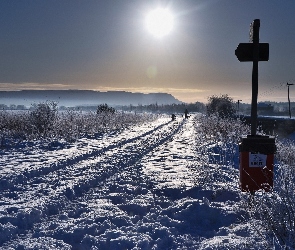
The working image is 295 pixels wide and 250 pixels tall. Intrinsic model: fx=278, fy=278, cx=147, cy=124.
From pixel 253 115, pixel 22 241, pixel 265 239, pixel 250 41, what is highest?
pixel 250 41

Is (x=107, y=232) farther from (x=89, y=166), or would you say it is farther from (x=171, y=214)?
(x=89, y=166)

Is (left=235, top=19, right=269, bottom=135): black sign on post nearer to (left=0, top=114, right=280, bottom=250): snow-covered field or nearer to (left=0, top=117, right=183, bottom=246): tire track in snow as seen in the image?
(left=0, top=114, right=280, bottom=250): snow-covered field

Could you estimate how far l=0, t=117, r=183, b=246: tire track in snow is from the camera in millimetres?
4461

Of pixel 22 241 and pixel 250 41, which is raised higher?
pixel 250 41

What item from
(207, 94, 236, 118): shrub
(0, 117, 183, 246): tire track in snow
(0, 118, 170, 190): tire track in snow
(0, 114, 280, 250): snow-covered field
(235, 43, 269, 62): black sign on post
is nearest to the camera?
(0, 114, 280, 250): snow-covered field

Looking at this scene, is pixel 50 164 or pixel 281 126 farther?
pixel 281 126

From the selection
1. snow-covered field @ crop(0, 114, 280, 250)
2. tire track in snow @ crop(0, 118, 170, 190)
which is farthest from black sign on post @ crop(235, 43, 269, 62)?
tire track in snow @ crop(0, 118, 170, 190)

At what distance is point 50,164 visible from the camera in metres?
8.39

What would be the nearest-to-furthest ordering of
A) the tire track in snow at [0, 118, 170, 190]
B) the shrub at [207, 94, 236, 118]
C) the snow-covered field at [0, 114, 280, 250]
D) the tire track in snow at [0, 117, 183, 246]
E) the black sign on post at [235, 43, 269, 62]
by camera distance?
the snow-covered field at [0, 114, 280, 250] < the tire track in snow at [0, 117, 183, 246] < the black sign on post at [235, 43, 269, 62] < the tire track in snow at [0, 118, 170, 190] < the shrub at [207, 94, 236, 118]

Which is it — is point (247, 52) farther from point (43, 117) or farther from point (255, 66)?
point (43, 117)

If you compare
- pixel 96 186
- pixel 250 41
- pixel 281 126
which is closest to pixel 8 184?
pixel 96 186

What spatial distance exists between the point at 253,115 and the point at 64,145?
33.9 ft

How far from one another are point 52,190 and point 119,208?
1.74 meters

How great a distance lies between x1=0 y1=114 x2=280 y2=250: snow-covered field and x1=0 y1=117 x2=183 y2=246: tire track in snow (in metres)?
0.01
